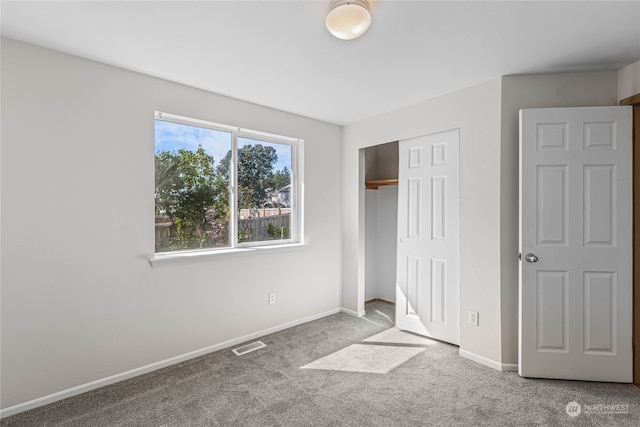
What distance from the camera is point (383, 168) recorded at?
4.45 meters

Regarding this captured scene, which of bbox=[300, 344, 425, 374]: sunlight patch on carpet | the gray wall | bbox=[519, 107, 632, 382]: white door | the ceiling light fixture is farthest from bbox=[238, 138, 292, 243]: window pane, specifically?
bbox=[519, 107, 632, 382]: white door

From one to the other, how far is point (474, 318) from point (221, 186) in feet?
8.78

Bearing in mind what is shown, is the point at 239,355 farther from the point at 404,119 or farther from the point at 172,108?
the point at 404,119

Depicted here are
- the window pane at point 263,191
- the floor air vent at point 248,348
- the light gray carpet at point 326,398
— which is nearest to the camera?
the light gray carpet at point 326,398

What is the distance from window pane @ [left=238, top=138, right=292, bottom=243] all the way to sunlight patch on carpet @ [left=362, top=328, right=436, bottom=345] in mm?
1497

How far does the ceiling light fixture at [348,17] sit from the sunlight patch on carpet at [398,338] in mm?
2749

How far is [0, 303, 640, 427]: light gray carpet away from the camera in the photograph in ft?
6.37

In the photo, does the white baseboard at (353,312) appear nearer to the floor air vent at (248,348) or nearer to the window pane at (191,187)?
the floor air vent at (248,348)

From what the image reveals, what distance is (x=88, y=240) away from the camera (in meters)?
2.26

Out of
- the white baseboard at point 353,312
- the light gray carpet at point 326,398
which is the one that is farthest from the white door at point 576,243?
the white baseboard at point 353,312

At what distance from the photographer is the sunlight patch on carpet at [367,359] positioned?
2.59 m

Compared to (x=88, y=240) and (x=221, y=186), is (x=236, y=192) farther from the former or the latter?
(x=88, y=240)

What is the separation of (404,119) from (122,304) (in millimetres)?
3138

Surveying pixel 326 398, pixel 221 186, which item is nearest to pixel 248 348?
pixel 326 398
